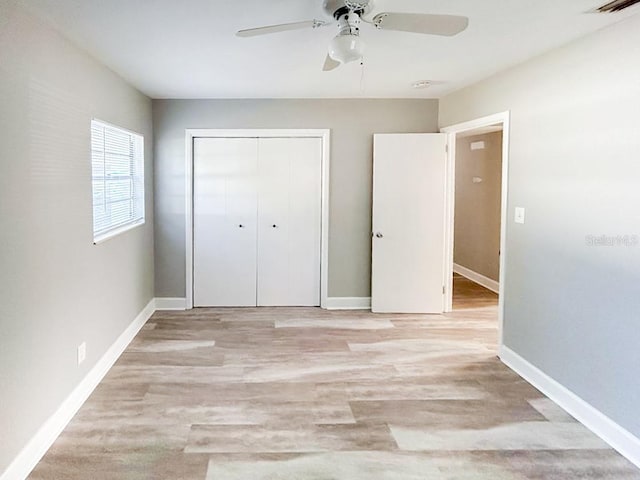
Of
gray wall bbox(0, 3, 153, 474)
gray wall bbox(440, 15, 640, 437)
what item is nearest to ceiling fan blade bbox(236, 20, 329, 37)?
gray wall bbox(0, 3, 153, 474)

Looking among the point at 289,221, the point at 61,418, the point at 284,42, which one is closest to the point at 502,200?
the point at 284,42

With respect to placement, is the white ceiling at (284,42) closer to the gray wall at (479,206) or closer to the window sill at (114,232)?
the window sill at (114,232)

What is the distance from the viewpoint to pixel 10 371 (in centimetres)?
225

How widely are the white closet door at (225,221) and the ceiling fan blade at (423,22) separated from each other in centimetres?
322

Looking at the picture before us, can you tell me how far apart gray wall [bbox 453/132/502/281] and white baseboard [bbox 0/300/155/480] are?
Result: 4.65 m

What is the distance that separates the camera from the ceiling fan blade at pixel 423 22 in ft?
6.89

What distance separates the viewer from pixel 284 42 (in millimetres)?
3027

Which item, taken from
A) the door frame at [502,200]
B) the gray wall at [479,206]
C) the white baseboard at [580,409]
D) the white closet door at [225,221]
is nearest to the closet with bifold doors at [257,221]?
the white closet door at [225,221]

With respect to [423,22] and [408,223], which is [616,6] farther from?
[408,223]

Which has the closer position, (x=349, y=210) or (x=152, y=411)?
(x=152, y=411)

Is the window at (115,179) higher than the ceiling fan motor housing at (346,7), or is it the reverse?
the ceiling fan motor housing at (346,7)

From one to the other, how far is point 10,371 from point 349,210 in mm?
3646

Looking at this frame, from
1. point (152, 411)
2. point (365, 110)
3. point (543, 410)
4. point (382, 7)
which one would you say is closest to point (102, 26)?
point (382, 7)

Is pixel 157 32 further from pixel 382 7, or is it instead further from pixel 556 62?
pixel 556 62
